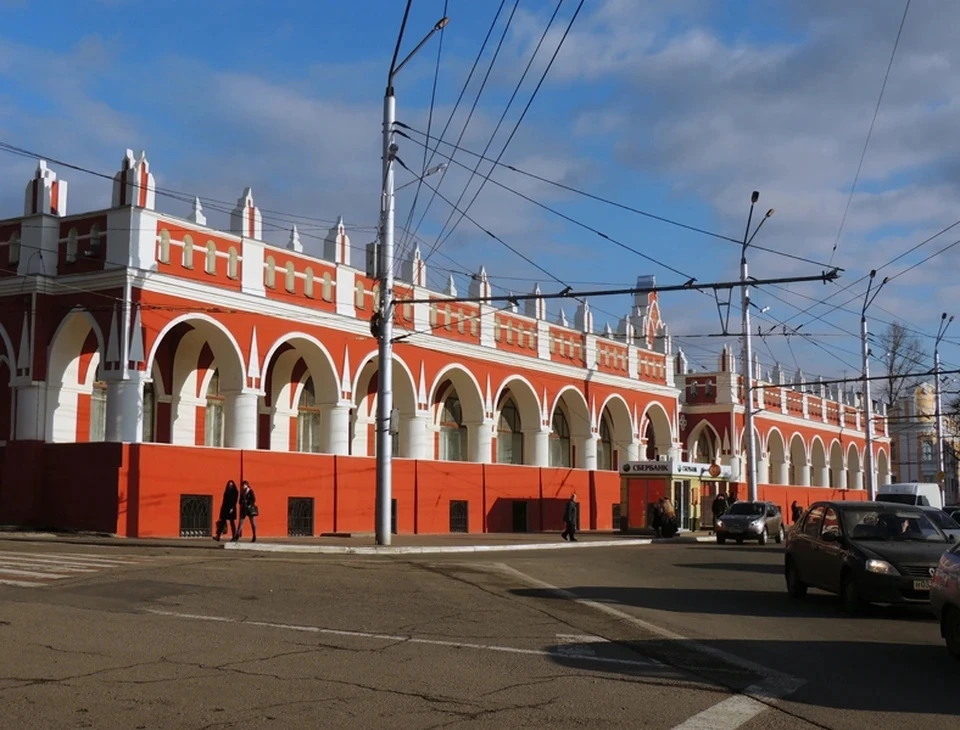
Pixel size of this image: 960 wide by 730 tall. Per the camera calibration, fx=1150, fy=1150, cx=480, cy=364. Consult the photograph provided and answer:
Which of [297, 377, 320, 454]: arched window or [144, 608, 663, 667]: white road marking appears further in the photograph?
[297, 377, 320, 454]: arched window

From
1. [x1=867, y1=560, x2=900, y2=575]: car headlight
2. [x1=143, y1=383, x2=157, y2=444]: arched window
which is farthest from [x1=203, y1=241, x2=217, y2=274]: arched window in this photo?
[x1=867, y1=560, x2=900, y2=575]: car headlight

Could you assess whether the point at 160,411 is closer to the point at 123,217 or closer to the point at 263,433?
the point at 263,433

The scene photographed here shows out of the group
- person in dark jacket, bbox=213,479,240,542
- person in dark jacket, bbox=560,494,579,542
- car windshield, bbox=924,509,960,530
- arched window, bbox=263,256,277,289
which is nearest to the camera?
car windshield, bbox=924,509,960,530

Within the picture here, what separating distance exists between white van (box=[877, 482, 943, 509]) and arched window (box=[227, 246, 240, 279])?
21381 mm

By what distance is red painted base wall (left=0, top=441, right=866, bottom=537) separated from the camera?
92.4 feet

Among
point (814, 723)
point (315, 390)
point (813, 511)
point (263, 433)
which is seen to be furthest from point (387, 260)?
point (814, 723)

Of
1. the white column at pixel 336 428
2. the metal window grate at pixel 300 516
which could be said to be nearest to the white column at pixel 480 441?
the white column at pixel 336 428

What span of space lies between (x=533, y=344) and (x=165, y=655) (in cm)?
3614

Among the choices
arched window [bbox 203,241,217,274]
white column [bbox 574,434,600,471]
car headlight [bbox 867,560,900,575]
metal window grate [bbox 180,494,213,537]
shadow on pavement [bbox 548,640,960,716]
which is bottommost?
shadow on pavement [bbox 548,640,960,716]

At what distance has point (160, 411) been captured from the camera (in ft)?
111

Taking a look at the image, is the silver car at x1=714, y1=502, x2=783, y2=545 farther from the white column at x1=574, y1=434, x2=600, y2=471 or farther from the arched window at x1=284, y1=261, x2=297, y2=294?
the arched window at x1=284, y1=261, x2=297, y2=294

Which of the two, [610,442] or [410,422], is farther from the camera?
[610,442]

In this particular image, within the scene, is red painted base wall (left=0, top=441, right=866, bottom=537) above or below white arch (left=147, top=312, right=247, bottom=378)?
below

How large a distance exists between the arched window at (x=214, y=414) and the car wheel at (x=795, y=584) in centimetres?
2187
